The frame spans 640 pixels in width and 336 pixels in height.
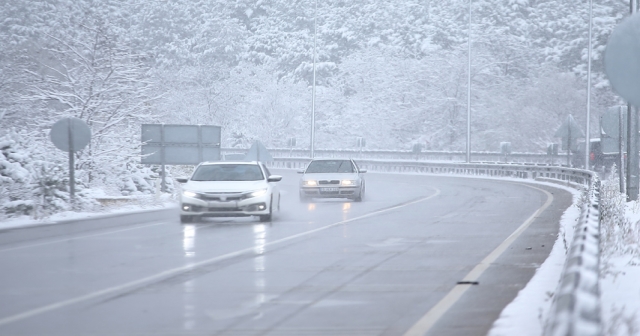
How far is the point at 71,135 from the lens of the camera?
24.2 m

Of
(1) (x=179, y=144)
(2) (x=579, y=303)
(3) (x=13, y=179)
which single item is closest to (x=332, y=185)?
(1) (x=179, y=144)

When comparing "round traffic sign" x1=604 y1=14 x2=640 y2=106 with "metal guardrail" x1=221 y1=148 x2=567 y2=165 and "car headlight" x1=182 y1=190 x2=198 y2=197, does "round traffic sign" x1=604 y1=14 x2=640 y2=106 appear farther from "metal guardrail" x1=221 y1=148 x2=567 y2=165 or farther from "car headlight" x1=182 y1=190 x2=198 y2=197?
"metal guardrail" x1=221 y1=148 x2=567 y2=165

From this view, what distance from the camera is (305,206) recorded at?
2809cm

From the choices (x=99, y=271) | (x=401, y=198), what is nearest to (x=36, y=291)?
(x=99, y=271)

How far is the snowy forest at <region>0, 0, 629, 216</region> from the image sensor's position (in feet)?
276

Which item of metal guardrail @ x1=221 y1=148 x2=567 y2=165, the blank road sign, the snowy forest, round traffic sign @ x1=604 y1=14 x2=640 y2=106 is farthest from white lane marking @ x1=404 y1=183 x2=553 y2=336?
metal guardrail @ x1=221 y1=148 x2=567 y2=165

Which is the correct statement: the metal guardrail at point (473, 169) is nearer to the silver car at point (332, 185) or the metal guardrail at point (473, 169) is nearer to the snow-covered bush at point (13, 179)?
the silver car at point (332, 185)

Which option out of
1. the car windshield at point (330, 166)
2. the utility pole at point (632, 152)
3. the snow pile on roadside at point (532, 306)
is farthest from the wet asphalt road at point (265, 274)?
the car windshield at point (330, 166)

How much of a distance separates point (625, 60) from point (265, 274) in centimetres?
475

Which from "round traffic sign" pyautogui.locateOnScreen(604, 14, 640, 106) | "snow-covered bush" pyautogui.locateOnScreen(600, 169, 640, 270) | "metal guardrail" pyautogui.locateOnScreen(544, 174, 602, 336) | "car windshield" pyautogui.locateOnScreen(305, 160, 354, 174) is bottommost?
"snow-covered bush" pyautogui.locateOnScreen(600, 169, 640, 270)

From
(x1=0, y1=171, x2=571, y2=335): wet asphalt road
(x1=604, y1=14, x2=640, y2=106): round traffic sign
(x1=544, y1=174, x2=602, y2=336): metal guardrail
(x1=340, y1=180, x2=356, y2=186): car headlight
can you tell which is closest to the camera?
(x1=544, y1=174, x2=602, y2=336): metal guardrail

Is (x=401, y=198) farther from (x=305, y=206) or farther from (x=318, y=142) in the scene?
(x=318, y=142)

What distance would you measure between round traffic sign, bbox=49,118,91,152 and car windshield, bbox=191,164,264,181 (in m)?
3.24

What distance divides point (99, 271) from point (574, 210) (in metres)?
15.0
